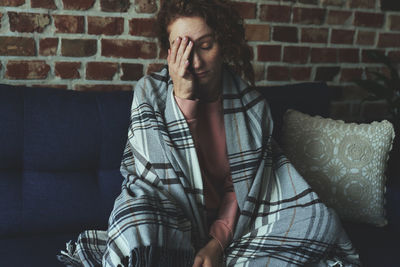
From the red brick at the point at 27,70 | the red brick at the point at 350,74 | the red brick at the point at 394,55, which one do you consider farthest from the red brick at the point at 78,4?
the red brick at the point at 394,55

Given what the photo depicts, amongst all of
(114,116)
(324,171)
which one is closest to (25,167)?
(114,116)

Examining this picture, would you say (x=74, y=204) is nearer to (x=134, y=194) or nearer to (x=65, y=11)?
(x=134, y=194)

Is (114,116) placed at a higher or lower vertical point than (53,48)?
lower

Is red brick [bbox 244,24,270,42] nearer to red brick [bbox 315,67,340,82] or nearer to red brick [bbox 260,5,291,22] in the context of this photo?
red brick [bbox 260,5,291,22]

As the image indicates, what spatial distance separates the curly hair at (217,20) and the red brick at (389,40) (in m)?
1.04

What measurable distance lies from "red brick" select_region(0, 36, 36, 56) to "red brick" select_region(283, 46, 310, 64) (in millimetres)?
1104

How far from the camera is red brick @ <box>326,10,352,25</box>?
1984 mm

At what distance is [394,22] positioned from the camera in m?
2.11

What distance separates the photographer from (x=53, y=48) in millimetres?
1613

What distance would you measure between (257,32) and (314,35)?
1.00ft

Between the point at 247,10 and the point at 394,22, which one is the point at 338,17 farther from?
the point at 247,10

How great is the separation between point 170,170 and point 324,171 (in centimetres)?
60

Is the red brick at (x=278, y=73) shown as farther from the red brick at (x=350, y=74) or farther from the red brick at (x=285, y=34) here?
the red brick at (x=350, y=74)

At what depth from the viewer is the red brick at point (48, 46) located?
1.60m
